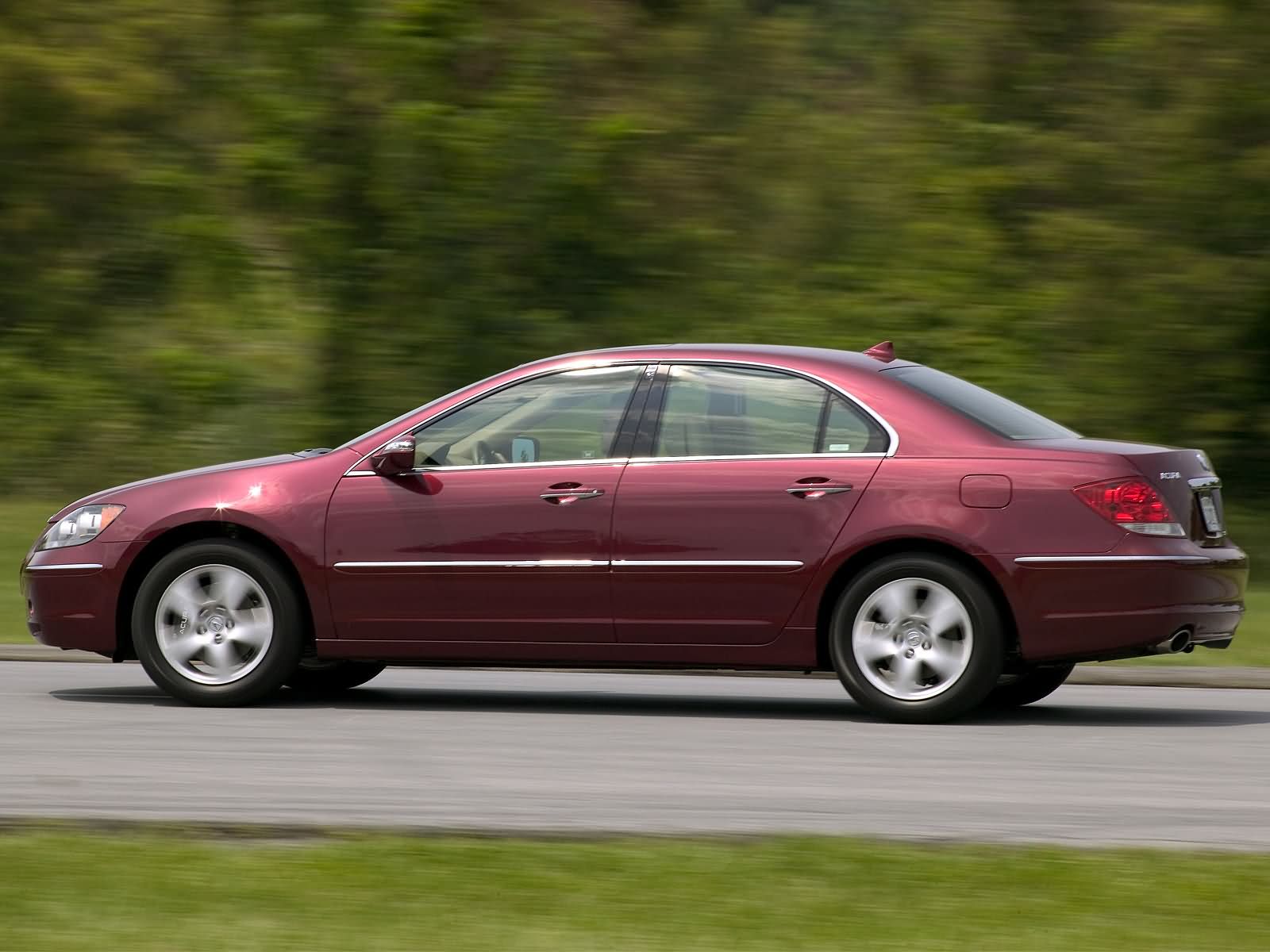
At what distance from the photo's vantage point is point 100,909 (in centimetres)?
482

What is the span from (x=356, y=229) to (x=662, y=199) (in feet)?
9.43

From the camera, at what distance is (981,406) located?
29.5 ft

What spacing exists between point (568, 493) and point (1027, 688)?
2.37 metres

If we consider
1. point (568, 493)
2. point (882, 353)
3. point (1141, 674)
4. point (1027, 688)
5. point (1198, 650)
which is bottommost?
point (1198, 650)

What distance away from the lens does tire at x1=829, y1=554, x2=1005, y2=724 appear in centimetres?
849

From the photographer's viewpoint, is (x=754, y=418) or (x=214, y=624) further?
(x=214, y=624)

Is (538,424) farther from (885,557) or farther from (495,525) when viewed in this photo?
(885,557)

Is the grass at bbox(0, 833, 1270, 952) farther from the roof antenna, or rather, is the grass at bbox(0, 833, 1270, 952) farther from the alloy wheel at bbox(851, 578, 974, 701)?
the roof antenna

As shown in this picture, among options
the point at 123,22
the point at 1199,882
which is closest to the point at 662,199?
the point at 123,22

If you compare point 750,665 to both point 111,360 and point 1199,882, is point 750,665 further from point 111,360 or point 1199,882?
point 111,360

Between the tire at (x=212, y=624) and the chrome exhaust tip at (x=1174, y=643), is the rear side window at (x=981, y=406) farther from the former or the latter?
the tire at (x=212, y=624)

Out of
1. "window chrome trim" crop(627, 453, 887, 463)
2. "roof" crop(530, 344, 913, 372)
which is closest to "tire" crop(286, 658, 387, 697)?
"window chrome trim" crop(627, 453, 887, 463)

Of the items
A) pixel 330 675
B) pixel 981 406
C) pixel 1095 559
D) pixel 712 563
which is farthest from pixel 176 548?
pixel 1095 559

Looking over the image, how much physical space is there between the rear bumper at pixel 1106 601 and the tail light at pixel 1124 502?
124 millimetres
